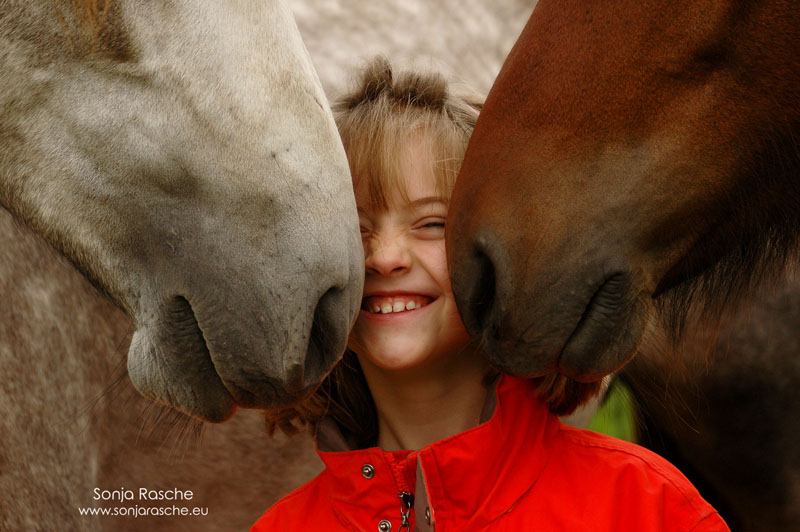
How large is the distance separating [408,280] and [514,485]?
0.36m

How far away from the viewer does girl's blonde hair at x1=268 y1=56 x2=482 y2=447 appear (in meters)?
1.33

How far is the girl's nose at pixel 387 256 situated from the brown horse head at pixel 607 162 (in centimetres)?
17

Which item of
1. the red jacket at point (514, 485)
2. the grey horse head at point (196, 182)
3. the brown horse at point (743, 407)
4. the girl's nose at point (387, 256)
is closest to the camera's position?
the grey horse head at point (196, 182)

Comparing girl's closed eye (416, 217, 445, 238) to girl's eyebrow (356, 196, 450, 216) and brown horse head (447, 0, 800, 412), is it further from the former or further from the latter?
brown horse head (447, 0, 800, 412)

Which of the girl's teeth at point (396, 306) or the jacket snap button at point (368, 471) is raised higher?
the girl's teeth at point (396, 306)

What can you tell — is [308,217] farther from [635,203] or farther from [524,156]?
[635,203]

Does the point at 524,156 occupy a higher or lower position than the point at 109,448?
higher

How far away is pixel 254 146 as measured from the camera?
3.37ft

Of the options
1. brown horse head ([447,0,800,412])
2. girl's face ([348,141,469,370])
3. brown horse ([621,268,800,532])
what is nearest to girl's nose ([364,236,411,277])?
girl's face ([348,141,469,370])

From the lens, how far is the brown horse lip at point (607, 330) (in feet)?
3.51

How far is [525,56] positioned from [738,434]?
1.76m

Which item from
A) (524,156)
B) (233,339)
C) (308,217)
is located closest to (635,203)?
(524,156)

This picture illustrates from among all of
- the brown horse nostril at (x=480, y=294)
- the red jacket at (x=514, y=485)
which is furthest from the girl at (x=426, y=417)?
the brown horse nostril at (x=480, y=294)

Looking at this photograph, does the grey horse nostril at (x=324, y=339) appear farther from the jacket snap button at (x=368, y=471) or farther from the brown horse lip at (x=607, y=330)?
the brown horse lip at (x=607, y=330)
